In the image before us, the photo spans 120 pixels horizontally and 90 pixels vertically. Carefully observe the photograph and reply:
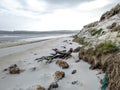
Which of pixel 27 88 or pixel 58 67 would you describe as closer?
pixel 27 88

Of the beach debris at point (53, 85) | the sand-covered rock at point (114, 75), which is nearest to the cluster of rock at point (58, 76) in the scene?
the beach debris at point (53, 85)

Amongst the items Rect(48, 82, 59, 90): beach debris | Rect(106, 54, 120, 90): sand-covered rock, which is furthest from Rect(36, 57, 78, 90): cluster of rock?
Rect(106, 54, 120, 90): sand-covered rock

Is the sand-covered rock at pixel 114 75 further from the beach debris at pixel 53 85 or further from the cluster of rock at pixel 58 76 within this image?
the beach debris at pixel 53 85

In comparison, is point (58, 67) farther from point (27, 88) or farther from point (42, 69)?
point (27, 88)

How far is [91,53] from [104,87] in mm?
3511

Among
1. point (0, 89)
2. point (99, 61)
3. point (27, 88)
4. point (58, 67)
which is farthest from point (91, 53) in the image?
point (0, 89)

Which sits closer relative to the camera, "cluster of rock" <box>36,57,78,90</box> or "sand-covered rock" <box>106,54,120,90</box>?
"sand-covered rock" <box>106,54,120,90</box>

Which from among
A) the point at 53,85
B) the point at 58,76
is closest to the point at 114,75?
the point at 53,85

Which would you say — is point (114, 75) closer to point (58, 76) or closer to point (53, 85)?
point (53, 85)

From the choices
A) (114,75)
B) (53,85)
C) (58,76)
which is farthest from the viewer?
(58,76)

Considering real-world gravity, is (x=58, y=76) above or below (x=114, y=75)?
below

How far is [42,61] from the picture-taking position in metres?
12.1

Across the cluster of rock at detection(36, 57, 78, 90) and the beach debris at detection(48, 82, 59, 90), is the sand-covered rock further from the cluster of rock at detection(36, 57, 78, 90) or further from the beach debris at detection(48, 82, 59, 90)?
the beach debris at detection(48, 82, 59, 90)

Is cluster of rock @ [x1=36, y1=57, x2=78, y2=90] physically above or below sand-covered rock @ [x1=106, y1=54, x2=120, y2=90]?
below
